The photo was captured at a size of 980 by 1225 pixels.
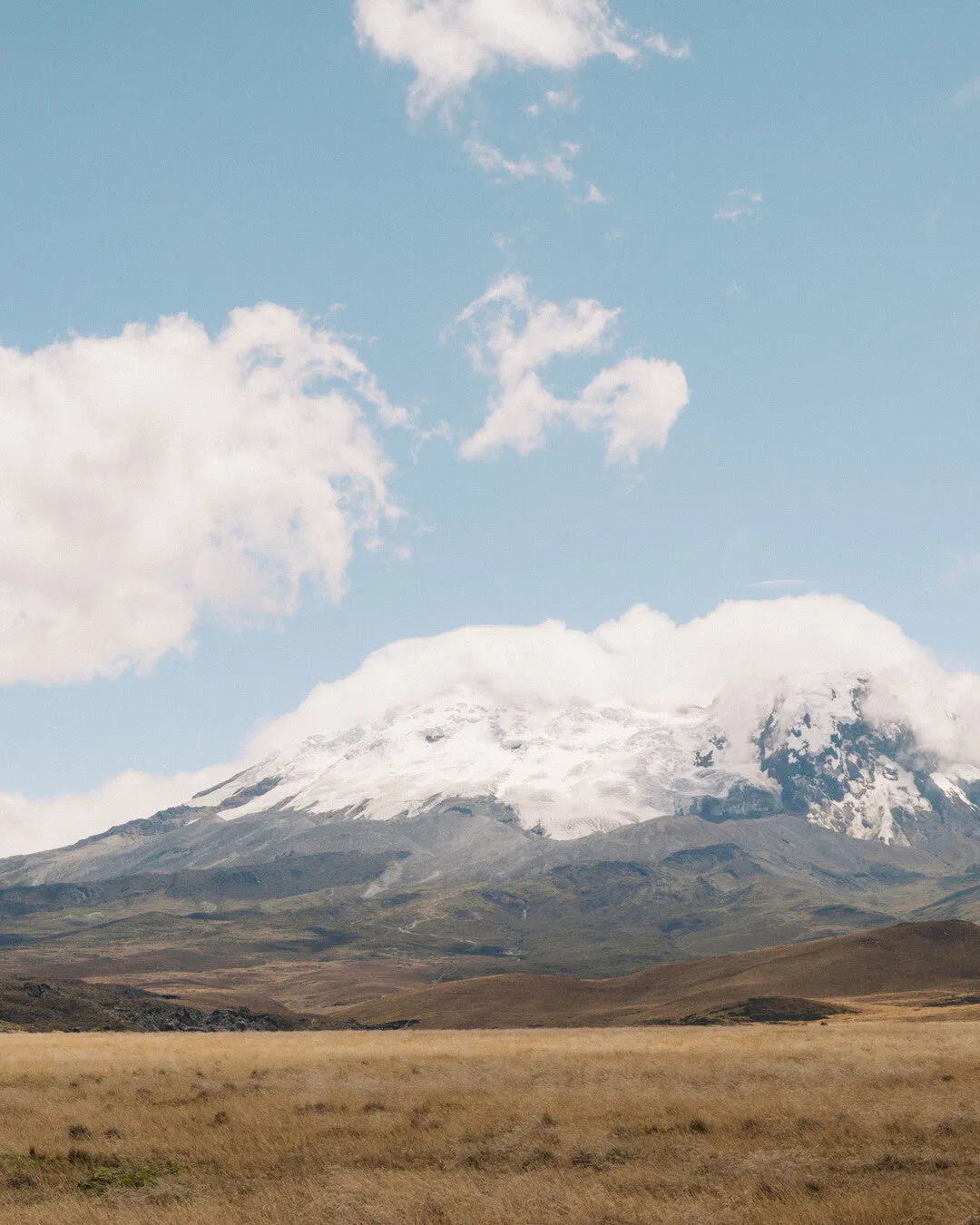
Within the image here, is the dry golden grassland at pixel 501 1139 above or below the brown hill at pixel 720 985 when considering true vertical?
above

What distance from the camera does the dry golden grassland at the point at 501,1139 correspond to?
1866cm

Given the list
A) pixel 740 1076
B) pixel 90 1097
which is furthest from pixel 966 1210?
pixel 90 1097

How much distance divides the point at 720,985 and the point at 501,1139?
13779cm

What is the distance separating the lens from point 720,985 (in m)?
154

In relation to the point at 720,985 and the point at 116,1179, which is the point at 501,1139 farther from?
the point at 720,985

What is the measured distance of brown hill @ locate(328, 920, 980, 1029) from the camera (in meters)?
140

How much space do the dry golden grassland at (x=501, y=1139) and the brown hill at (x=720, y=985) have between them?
301 feet

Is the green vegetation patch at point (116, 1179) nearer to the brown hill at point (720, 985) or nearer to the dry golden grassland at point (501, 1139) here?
the dry golden grassland at point (501, 1139)

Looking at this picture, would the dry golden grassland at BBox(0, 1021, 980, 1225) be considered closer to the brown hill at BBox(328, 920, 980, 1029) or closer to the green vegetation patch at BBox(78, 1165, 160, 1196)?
the green vegetation patch at BBox(78, 1165, 160, 1196)

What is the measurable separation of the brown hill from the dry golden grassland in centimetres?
9178

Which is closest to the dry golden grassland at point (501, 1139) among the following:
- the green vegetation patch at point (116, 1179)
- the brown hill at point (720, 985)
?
the green vegetation patch at point (116, 1179)

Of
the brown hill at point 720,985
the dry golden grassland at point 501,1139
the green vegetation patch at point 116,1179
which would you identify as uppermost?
the green vegetation patch at point 116,1179

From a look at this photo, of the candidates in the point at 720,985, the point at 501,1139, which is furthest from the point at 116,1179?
the point at 720,985

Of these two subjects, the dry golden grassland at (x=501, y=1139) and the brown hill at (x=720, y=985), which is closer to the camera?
the dry golden grassland at (x=501, y=1139)
